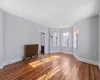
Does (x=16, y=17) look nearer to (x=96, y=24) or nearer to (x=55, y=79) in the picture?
(x=55, y=79)

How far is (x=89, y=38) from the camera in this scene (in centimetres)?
379

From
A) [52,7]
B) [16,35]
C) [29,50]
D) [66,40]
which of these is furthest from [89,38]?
[16,35]

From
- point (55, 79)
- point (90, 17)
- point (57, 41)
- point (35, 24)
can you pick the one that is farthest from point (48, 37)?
point (55, 79)

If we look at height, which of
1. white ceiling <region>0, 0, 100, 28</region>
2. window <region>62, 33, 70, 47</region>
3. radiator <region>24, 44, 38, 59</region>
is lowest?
radiator <region>24, 44, 38, 59</region>

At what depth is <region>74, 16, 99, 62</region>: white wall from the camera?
361cm

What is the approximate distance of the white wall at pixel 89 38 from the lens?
3609 millimetres

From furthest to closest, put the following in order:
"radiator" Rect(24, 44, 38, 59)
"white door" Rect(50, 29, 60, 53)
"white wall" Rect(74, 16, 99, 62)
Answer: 1. "white door" Rect(50, 29, 60, 53)
2. "radiator" Rect(24, 44, 38, 59)
3. "white wall" Rect(74, 16, 99, 62)

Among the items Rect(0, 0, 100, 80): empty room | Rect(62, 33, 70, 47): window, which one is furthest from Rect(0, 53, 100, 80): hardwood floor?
Rect(62, 33, 70, 47): window

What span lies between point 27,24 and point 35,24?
31.2 inches

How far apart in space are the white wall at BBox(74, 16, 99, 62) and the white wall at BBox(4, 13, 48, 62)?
3.28 meters

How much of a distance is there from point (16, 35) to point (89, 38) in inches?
159

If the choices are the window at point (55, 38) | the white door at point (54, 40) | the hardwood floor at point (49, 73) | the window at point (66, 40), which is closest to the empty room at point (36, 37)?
the hardwood floor at point (49, 73)

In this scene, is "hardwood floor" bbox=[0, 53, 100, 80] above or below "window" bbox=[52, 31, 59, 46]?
below

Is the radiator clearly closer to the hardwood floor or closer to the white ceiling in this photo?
the hardwood floor
